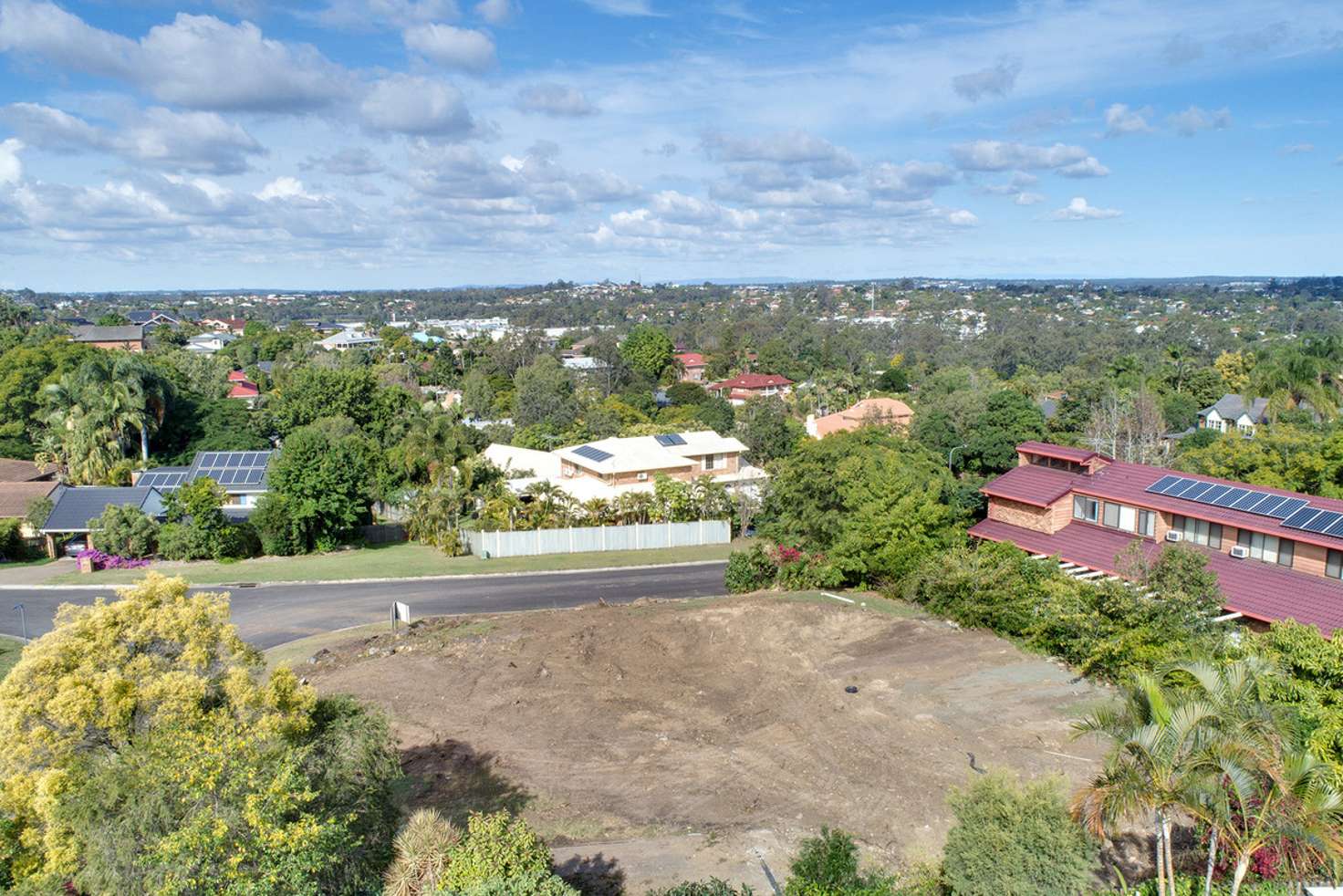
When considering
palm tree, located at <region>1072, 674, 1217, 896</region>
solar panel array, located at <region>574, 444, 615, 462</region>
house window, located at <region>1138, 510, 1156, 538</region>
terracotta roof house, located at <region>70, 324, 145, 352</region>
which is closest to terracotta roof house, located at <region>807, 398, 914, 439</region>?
solar panel array, located at <region>574, 444, 615, 462</region>

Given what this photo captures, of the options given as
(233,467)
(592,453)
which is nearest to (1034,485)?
(592,453)

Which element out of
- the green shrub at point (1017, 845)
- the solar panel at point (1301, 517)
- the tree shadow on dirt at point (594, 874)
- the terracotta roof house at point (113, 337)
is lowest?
the tree shadow on dirt at point (594, 874)

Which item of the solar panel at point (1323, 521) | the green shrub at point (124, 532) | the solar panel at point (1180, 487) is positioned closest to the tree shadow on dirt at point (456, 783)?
the solar panel at point (1323, 521)

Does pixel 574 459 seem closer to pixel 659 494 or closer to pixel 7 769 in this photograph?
pixel 659 494

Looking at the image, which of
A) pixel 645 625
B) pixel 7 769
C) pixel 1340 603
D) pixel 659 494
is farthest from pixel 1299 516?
pixel 7 769

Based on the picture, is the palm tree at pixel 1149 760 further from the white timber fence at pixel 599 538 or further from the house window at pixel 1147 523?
the white timber fence at pixel 599 538

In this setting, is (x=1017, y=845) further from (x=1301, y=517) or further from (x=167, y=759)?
(x=1301, y=517)

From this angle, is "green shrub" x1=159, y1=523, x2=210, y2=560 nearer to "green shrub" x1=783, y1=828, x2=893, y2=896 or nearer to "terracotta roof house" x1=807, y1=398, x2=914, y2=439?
"green shrub" x1=783, y1=828, x2=893, y2=896
